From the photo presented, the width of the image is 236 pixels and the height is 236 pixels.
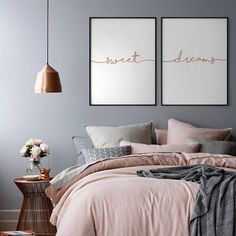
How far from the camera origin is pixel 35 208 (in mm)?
6160

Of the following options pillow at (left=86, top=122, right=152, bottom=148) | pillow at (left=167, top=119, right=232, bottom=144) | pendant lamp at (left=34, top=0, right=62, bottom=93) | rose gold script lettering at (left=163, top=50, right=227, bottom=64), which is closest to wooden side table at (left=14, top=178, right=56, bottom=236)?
pillow at (left=86, top=122, right=152, bottom=148)

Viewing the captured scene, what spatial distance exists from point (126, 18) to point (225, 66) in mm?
1171

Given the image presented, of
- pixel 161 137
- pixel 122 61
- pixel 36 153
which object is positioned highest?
pixel 122 61

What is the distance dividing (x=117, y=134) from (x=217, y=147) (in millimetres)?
998

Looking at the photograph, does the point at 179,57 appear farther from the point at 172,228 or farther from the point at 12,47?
the point at 172,228

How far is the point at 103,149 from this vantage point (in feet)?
18.7

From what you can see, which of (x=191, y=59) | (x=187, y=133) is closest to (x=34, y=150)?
(x=187, y=133)

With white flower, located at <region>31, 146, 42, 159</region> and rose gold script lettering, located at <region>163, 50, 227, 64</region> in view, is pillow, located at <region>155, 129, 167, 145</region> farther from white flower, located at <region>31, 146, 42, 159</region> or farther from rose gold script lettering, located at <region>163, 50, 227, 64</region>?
white flower, located at <region>31, 146, 42, 159</region>

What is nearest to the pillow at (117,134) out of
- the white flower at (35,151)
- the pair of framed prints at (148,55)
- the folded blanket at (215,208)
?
the pair of framed prints at (148,55)

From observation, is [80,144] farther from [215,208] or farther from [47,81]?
[215,208]

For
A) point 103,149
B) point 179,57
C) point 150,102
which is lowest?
point 103,149

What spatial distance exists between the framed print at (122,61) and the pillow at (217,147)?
818mm

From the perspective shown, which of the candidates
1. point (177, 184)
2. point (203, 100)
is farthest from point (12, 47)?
point (177, 184)

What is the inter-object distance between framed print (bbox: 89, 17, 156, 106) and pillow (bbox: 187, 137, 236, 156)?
82cm
